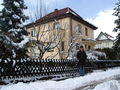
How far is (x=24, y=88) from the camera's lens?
9414 mm

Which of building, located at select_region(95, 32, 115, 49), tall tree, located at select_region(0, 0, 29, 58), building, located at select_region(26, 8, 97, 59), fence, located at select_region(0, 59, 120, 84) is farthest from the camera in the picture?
building, located at select_region(95, 32, 115, 49)

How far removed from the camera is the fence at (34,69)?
1212 centimetres

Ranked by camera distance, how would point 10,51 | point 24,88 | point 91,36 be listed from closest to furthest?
point 24,88 → point 10,51 → point 91,36

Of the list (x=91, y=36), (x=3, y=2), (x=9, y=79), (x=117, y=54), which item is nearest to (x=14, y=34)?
(x=3, y=2)

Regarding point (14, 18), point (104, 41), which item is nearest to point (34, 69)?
point (14, 18)

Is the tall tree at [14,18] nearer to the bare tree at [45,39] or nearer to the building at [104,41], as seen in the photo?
the bare tree at [45,39]

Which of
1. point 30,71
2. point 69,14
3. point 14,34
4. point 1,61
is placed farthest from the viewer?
point 69,14

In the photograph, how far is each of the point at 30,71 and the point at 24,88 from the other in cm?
421

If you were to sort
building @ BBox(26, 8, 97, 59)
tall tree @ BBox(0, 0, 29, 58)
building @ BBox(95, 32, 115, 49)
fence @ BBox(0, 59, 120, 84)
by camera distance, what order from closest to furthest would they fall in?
1. fence @ BBox(0, 59, 120, 84)
2. tall tree @ BBox(0, 0, 29, 58)
3. building @ BBox(26, 8, 97, 59)
4. building @ BBox(95, 32, 115, 49)

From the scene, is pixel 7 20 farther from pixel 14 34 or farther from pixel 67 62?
pixel 67 62

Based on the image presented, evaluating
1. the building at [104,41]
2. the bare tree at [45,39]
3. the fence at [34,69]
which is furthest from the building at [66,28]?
the building at [104,41]

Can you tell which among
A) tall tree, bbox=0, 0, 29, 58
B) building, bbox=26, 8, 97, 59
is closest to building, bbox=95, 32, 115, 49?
building, bbox=26, 8, 97, 59

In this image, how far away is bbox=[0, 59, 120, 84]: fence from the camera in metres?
12.1

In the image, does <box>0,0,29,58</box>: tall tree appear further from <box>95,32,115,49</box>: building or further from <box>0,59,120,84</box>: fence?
<box>95,32,115,49</box>: building
